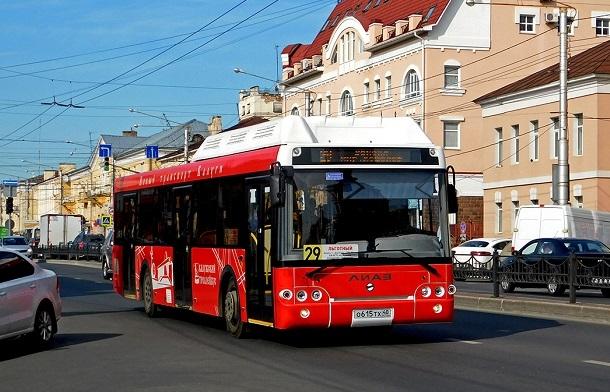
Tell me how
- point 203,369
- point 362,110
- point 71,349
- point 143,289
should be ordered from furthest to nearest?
1. point 362,110
2. point 143,289
3. point 71,349
4. point 203,369

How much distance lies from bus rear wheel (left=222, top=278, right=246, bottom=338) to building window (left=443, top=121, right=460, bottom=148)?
5112cm

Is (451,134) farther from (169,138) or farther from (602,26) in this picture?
(169,138)

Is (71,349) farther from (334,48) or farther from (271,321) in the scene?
(334,48)

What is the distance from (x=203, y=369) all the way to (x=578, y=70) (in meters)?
43.2

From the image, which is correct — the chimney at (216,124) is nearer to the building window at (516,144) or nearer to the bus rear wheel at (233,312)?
the building window at (516,144)

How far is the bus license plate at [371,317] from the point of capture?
15938mm

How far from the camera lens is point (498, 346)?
16.3m

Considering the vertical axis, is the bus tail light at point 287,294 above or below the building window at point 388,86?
below

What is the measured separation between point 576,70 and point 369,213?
1605 inches

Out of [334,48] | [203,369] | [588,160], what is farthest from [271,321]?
[334,48]

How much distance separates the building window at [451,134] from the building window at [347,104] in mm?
9733

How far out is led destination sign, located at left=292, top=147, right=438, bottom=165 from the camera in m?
16.0

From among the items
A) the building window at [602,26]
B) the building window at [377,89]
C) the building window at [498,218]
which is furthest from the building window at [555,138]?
the building window at [377,89]

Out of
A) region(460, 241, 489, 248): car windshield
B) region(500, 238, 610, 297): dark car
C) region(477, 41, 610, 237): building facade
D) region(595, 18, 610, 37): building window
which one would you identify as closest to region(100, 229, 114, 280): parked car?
region(460, 241, 489, 248): car windshield
